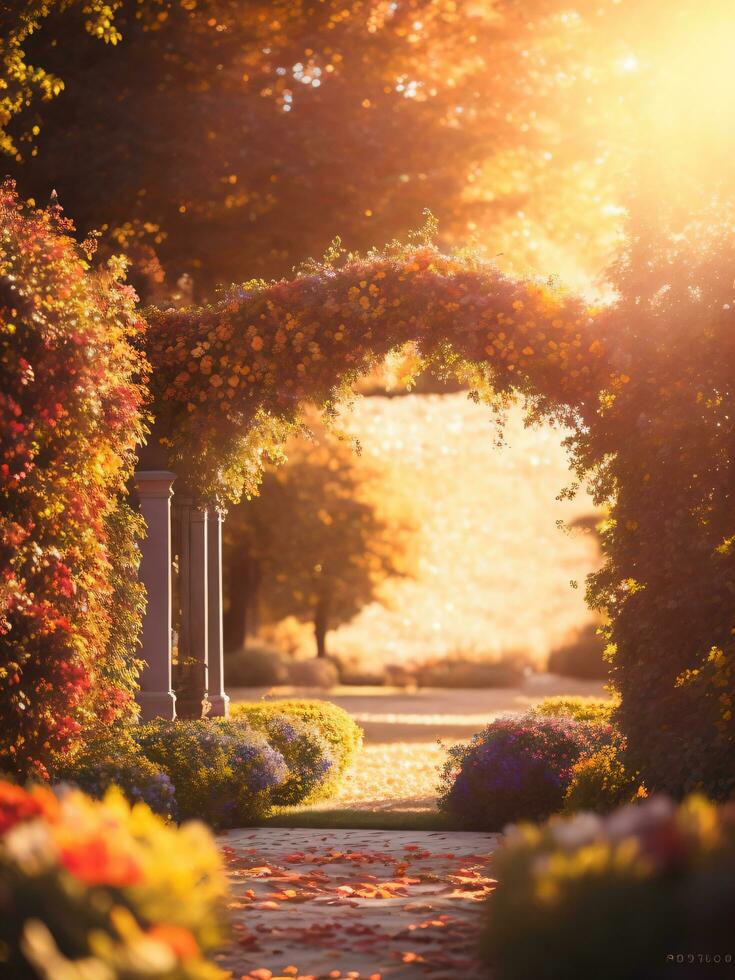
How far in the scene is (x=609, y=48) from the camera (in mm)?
19641

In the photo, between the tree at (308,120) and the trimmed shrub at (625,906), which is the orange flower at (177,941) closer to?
the trimmed shrub at (625,906)

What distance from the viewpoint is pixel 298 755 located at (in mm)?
13461

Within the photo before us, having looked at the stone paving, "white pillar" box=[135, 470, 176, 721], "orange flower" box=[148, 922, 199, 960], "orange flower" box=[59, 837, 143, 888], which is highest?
"white pillar" box=[135, 470, 176, 721]

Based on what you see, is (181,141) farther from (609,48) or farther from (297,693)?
(297,693)

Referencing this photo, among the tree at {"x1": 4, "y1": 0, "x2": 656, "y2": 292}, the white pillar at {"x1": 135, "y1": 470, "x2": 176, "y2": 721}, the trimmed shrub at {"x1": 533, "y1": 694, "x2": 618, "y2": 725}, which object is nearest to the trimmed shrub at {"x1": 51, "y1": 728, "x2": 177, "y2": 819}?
the white pillar at {"x1": 135, "y1": 470, "x2": 176, "y2": 721}

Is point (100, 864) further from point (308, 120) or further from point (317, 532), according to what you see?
point (317, 532)

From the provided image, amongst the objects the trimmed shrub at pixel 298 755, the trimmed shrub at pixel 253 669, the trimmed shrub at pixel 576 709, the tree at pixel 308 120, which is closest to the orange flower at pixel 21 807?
the trimmed shrub at pixel 298 755

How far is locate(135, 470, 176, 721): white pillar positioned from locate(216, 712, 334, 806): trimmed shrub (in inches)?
49.9

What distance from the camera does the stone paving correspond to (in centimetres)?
576

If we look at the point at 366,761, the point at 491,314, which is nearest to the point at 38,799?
the point at 491,314

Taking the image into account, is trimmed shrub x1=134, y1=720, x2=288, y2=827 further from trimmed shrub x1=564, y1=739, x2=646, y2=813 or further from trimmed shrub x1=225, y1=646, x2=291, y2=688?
trimmed shrub x1=225, y1=646, x2=291, y2=688

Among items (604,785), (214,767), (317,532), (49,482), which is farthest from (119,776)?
(317,532)

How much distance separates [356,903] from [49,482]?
4.30 meters

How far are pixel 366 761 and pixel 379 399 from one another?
730 inches
